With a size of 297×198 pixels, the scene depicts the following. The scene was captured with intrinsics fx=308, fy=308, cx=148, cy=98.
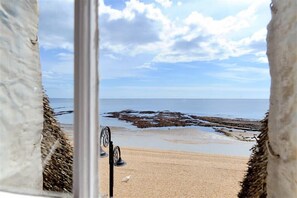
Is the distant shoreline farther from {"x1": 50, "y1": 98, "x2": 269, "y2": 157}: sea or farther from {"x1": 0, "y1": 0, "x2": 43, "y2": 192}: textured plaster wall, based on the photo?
{"x1": 0, "y1": 0, "x2": 43, "y2": 192}: textured plaster wall

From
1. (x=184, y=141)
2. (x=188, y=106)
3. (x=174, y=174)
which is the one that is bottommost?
(x=174, y=174)

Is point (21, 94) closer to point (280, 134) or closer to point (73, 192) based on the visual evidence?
point (73, 192)

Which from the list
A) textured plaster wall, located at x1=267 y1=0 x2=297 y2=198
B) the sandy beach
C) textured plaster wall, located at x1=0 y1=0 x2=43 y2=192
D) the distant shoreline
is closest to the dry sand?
the sandy beach

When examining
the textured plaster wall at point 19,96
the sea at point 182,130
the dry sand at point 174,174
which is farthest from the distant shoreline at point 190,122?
the textured plaster wall at point 19,96

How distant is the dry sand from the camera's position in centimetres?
131

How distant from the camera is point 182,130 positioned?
135 cm

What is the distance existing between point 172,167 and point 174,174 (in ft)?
0.11

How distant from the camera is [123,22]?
1.41m

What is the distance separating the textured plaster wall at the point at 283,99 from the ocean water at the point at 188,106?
14 centimetres

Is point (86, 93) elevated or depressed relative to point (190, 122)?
elevated

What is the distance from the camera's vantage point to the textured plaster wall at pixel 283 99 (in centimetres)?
90

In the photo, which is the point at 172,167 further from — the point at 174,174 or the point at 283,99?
the point at 283,99

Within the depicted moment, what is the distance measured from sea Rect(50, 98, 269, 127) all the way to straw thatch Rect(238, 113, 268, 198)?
0.07m

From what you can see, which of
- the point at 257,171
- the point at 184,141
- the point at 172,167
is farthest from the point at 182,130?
the point at 257,171
